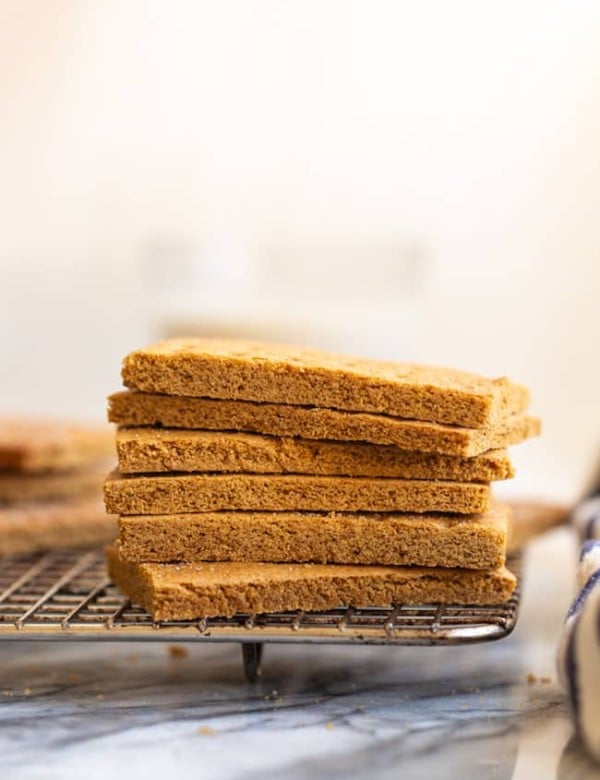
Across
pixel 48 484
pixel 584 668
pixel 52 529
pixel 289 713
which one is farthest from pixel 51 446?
pixel 584 668

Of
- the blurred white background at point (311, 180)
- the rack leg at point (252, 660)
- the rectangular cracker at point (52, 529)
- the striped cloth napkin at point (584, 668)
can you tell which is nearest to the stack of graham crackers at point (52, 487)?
the rectangular cracker at point (52, 529)

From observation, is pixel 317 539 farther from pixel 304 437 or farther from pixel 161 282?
pixel 161 282

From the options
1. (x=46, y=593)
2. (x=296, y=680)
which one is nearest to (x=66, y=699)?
(x=46, y=593)

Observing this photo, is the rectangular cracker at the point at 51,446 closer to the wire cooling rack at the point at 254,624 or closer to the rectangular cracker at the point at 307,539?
the wire cooling rack at the point at 254,624

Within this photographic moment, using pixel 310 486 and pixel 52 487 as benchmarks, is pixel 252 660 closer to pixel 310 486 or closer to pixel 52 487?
pixel 310 486

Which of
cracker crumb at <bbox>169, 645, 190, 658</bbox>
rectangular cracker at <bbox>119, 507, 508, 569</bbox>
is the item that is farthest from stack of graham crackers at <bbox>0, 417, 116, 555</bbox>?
rectangular cracker at <bbox>119, 507, 508, 569</bbox>

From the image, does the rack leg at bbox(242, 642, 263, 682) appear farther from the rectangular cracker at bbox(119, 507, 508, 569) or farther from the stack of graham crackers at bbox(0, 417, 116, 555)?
the stack of graham crackers at bbox(0, 417, 116, 555)
